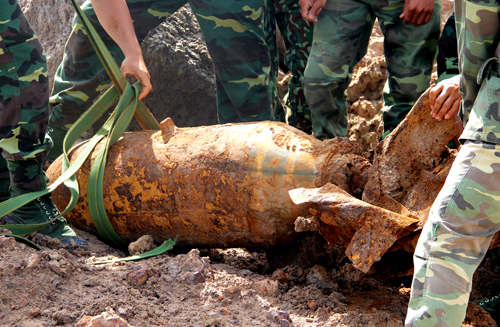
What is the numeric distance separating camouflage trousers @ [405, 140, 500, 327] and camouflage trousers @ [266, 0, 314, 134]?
1.97m

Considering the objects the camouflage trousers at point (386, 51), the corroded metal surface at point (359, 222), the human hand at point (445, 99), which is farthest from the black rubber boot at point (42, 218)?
the human hand at point (445, 99)

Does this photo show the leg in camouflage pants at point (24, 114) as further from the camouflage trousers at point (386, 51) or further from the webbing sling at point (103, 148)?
the camouflage trousers at point (386, 51)

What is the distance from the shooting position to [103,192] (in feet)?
6.81

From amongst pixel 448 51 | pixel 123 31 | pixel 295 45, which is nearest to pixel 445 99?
pixel 448 51

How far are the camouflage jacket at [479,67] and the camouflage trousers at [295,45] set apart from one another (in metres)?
1.76

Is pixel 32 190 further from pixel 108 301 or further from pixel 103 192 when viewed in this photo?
pixel 108 301

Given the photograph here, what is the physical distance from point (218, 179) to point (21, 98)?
3.20 feet

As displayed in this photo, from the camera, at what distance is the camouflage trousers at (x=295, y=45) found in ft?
10.2

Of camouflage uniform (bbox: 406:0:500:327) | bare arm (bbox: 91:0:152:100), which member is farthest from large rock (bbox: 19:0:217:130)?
camouflage uniform (bbox: 406:0:500:327)

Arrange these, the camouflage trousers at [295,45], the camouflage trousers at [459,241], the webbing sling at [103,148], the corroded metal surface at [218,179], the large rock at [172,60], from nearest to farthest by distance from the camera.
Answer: the camouflage trousers at [459,241], the corroded metal surface at [218,179], the webbing sling at [103,148], the camouflage trousers at [295,45], the large rock at [172,60]

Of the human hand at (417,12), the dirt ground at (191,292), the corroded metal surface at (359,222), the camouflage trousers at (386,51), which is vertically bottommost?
the dirt ground at (191,292)

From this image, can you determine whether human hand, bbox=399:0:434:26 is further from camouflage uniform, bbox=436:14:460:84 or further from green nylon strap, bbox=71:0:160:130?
green nylon strap, bbox=71:0:160:130

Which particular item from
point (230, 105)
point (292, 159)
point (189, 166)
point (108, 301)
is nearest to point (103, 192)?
point (189, 166)

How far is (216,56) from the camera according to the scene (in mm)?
2709
